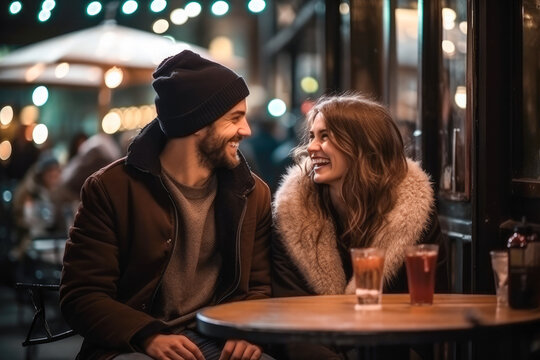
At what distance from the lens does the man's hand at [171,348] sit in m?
3.70

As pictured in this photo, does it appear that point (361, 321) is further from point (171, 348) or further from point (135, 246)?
point (135, 246)

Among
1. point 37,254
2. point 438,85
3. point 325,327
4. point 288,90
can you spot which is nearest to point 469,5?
point 438,85

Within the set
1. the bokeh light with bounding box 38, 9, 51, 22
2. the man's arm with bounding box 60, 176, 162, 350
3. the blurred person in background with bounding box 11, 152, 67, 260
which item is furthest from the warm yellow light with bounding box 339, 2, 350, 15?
the blurred person in background with bounding box 11, 152, 67, 260

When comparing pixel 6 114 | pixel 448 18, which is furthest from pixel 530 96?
pixel 6 114

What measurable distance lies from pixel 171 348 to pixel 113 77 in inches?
260

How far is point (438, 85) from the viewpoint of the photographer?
5406 millimetres

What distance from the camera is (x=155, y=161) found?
4.06 meters

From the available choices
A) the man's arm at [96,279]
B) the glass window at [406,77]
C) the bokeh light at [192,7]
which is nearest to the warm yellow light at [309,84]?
the glass window at [406,77]

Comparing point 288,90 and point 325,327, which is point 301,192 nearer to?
point 325,327

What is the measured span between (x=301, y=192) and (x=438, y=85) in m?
1.53

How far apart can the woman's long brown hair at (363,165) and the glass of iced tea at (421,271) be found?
2.32ft

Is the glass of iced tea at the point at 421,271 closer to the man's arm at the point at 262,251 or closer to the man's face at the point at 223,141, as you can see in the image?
the man's arm at the point at 262,251

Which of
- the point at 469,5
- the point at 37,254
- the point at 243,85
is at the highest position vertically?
the point at 469,5

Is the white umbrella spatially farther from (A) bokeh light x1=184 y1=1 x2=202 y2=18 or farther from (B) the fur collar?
(B) the fur collar
